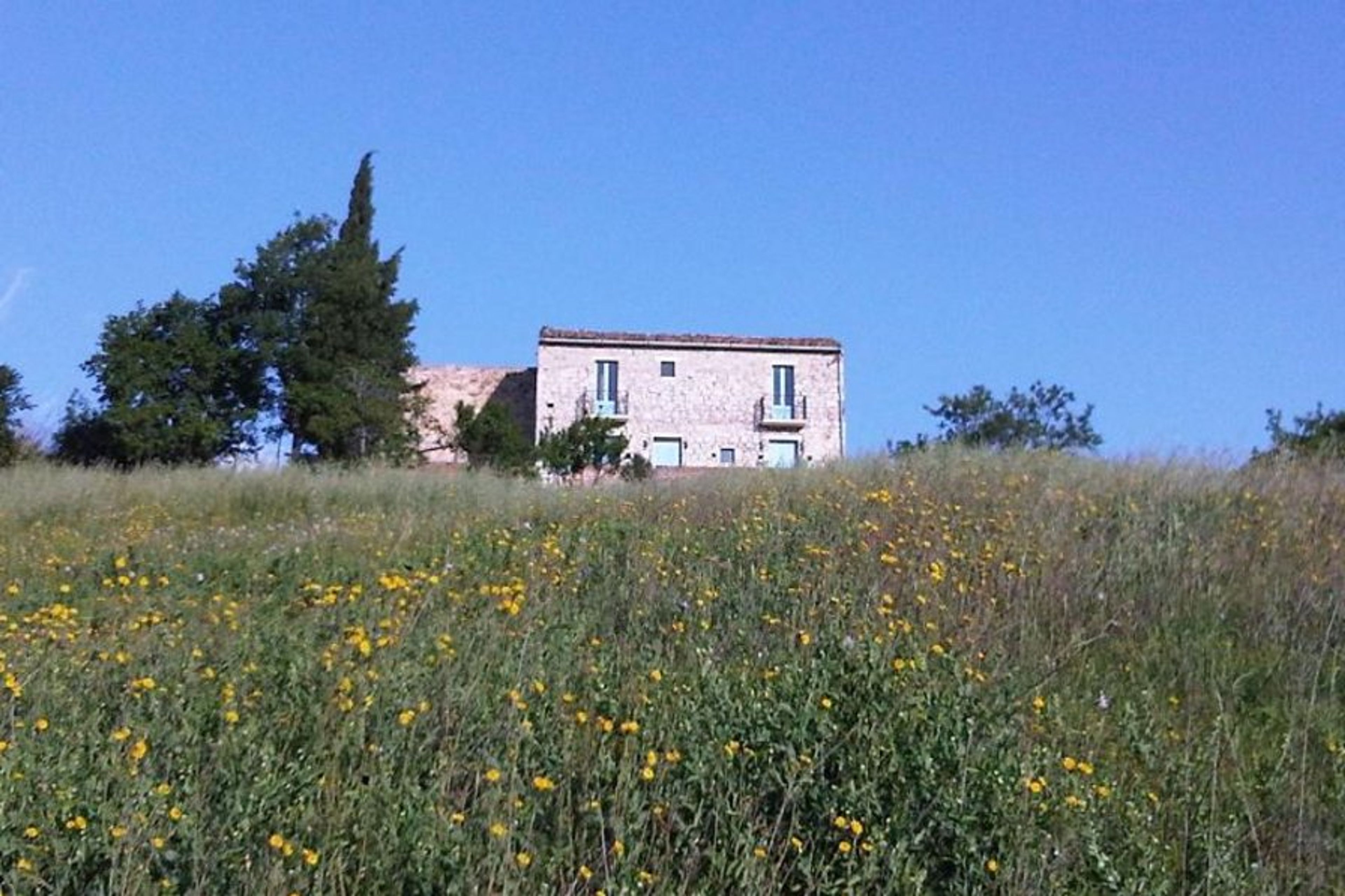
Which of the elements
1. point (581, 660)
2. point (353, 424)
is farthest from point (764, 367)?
point (581, 660)

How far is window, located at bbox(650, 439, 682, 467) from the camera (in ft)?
134

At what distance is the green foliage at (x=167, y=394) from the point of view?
28.2m

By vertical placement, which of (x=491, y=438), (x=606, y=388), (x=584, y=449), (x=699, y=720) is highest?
(x=606, y=388)

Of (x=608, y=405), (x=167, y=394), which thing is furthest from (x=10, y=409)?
(x=608, y=405)

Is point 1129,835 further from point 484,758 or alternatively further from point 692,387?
point 692,387

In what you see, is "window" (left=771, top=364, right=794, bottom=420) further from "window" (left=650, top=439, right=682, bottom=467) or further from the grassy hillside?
the grassy hillside

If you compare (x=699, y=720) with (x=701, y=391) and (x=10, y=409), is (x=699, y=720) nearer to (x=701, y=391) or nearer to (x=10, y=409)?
(x=10, y=409)

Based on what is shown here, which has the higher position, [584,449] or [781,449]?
[781,449]

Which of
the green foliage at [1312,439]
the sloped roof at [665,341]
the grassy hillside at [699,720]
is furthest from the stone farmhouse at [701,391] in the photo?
the grassy hillside at [699,720]

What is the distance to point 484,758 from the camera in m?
3.01

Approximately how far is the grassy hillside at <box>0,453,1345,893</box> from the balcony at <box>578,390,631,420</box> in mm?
33888

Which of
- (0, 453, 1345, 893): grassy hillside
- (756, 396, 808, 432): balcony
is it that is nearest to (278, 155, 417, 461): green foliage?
(756, 396, 808, 432): balcony

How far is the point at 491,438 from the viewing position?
30.0 metres

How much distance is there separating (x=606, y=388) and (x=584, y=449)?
13726mm
